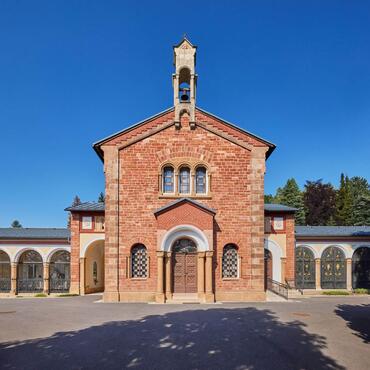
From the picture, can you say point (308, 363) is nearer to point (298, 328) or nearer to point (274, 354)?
point (274, 354)

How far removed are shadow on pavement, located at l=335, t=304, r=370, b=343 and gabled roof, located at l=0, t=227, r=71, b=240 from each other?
19407 mm

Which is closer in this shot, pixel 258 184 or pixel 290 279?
pixel 258 184

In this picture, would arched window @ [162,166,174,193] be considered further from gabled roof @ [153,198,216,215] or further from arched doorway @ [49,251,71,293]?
arched doorway @ [49,251,71,293]

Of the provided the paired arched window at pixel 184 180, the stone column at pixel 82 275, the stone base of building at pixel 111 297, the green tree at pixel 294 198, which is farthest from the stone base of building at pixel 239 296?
the green tree at pixel 294 198

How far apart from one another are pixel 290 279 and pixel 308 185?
39.5 metres

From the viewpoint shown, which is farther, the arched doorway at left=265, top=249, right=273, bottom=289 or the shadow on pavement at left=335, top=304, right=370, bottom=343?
the arched doorway at left=265, top=249, right=273, bottom=289

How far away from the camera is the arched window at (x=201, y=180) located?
20.2 meters

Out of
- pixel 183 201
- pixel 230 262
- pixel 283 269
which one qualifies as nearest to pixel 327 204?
pixel 283 269

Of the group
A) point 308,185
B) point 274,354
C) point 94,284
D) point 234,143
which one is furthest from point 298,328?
point 308,185

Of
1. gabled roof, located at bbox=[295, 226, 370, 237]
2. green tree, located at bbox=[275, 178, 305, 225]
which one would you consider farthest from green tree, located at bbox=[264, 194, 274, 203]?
gabled roof, located at bbox=[295, 226, 370, 237]

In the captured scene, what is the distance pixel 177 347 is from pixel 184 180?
11.8m

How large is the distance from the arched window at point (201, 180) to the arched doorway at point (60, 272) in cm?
1261

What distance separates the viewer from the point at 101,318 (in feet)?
45.8

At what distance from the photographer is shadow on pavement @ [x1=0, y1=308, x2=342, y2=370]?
811 cm
